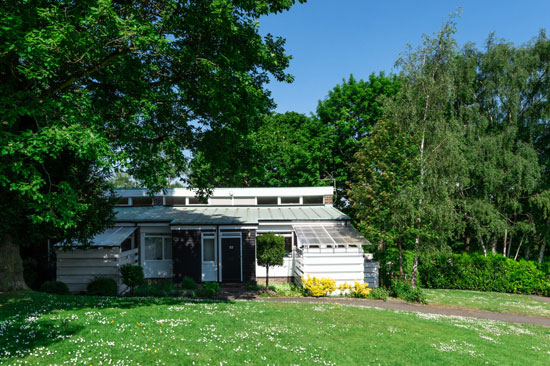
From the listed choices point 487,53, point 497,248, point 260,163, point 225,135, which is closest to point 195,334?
point 225,135

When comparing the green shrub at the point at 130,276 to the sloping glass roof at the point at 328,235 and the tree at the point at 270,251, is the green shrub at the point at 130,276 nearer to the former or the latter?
the tree at the point at 270,251

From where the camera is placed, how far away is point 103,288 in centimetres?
1497

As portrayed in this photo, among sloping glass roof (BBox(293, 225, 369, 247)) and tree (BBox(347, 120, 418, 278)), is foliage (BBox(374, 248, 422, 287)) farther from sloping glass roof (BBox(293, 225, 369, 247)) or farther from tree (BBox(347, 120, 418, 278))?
sloping glass roof (BBox(293, 225, 369, 247))

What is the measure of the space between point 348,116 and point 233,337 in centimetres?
2790

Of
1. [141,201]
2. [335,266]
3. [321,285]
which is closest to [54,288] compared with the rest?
[141,201]

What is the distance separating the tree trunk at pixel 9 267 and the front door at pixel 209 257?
8996 mm

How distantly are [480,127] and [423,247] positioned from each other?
40.0 feet

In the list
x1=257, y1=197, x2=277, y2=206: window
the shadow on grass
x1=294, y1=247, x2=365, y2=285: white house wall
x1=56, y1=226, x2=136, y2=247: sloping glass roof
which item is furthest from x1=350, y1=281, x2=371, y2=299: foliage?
x1=56, y1=226, x2=136, y2=247: sloping glass roof

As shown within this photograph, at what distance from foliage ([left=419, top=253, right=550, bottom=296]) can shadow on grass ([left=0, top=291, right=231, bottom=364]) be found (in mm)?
17544

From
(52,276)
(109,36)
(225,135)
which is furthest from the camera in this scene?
(52,276)

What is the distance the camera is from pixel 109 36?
852 cm

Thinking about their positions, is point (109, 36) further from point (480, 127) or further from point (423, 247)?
point (480, 127)

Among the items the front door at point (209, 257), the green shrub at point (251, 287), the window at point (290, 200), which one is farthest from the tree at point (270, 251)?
the window at point (290, 200)

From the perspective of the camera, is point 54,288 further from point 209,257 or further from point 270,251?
point 270,251
